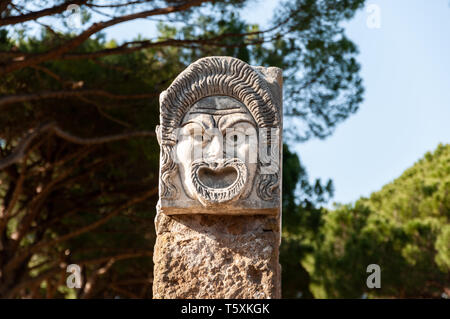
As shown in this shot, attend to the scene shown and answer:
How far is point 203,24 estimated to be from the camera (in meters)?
10.0

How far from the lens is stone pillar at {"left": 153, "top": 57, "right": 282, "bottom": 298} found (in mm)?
3953

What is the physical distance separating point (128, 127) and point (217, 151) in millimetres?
6591

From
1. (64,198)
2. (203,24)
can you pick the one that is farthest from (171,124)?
(64,198)

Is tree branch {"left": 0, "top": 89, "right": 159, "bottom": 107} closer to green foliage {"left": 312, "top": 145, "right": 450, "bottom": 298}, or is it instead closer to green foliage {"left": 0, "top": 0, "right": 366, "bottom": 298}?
green foliage {"left": 0, "top": 0, "right": 366, "bottom": 298}

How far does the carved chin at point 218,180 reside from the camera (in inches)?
154

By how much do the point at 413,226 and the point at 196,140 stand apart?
8.88 metres

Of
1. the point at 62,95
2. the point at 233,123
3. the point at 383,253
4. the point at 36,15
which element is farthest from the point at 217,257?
the point at 383,253

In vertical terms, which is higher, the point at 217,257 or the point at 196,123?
the point at 196,123

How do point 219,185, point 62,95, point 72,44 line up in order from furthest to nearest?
point 62,95
point 72,44
point 219,185

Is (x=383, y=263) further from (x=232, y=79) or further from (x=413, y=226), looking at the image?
(x=232, y=79)

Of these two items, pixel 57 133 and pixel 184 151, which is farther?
pixel 57 133

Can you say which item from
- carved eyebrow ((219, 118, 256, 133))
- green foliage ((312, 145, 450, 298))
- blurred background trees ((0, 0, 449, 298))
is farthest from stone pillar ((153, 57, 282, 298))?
green foliage ((312, 145, 450, 298))

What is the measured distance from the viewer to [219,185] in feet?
13.0

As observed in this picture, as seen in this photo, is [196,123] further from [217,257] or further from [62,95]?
[62,95]
